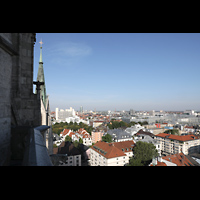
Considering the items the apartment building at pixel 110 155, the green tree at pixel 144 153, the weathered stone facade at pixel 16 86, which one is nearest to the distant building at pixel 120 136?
the apartment building at pixel 110 155

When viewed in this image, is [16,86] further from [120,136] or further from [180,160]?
[120,136]

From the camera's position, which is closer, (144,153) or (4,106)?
(4,106)

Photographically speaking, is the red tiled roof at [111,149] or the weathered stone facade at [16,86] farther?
the red tiled roof at [111,149]

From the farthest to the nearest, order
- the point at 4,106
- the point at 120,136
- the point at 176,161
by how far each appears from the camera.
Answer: the point at 120,136
the point at 176,161
the point at 4,106

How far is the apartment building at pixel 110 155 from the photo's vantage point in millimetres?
27531

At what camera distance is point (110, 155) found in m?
27.4

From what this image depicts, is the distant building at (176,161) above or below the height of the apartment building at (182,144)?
above

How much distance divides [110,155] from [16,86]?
2524 centimetres

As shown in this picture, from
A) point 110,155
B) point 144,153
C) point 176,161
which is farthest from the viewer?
point 144,153

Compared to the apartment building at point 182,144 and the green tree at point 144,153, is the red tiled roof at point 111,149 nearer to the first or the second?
the green tree at point 144,153

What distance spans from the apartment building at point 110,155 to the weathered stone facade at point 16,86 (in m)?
24.2

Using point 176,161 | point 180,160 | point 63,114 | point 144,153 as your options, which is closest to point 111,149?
point 144,153
